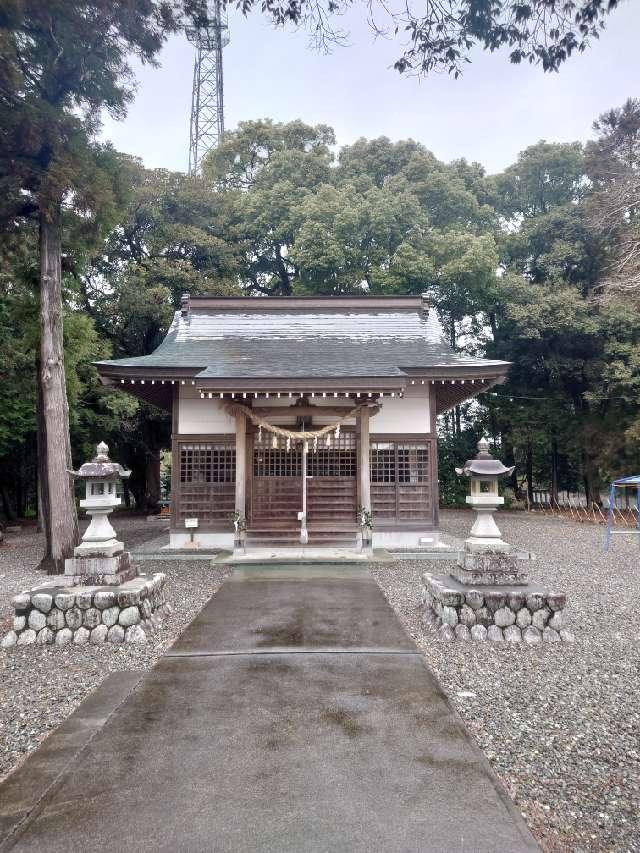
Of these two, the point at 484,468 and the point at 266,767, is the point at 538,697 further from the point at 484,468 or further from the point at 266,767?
the point at 484,468

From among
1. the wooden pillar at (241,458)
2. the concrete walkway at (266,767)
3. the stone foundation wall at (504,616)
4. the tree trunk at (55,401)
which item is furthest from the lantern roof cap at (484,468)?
the tree trunk at (55,401)

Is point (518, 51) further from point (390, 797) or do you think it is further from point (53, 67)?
point (53, 67)

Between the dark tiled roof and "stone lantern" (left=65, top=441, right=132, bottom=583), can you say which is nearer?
"stone lantern" (left=65, top=441, right=132, bottom=583)

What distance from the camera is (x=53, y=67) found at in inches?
300

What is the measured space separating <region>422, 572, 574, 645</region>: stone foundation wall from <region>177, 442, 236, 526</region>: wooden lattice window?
6389 millimetres

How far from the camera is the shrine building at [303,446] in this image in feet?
31.6

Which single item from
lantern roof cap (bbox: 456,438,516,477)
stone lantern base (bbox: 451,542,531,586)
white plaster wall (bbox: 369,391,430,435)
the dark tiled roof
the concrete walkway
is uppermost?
the dark tiled roof

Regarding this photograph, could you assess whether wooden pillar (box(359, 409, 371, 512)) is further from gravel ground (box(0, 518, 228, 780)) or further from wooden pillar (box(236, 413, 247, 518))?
gravel ground (box(0, 518, 228, 780))

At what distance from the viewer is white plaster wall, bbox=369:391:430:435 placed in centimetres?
1054

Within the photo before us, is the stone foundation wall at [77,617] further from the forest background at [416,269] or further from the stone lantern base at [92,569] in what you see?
the forest background at [416,269]

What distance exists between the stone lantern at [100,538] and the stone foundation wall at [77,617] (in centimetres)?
32

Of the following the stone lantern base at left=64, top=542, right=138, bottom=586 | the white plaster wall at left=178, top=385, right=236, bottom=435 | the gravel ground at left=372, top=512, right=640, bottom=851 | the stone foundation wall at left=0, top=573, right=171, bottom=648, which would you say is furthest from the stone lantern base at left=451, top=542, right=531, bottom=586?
the white plaster wall at left=178, top=385, right=236, bottom=435

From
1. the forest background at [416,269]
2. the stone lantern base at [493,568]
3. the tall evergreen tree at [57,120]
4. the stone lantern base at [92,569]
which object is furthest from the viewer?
the forest background at [416,269]

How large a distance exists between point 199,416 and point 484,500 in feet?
22.3
